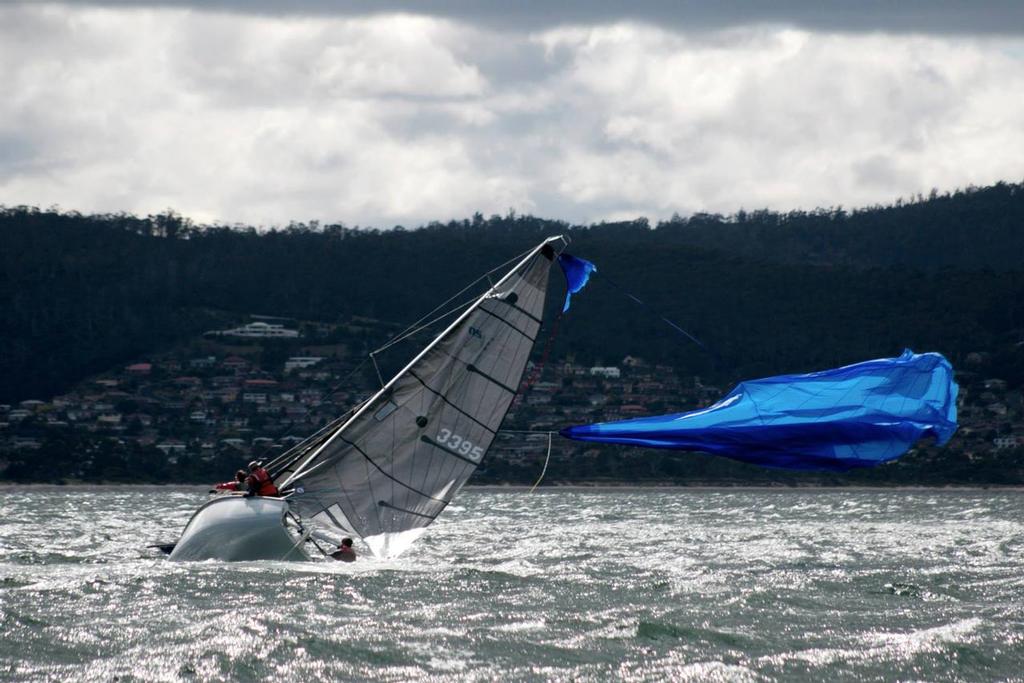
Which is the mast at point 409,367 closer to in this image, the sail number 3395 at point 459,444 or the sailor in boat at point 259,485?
the sailor in boat at point 259,485

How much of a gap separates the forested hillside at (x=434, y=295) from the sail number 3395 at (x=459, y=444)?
4005 inches

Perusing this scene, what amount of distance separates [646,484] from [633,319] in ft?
119

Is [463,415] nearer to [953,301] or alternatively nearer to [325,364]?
[325,364]

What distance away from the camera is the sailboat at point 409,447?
99.3ft

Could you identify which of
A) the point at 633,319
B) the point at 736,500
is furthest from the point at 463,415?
the point at 633,319

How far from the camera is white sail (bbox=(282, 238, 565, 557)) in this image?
99.3ft

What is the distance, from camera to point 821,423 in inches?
1120

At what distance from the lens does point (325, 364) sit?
133 metres

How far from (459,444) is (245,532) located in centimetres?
375

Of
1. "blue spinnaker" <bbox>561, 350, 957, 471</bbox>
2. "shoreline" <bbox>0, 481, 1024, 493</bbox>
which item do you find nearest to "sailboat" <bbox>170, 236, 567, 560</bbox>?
"blue spinnaker" <bbox>561, 350, 957, 471</bbox>

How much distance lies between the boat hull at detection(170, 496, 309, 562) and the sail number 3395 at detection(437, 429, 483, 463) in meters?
2.81

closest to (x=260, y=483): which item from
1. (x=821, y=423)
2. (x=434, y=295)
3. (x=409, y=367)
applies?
(x=409, y=367)

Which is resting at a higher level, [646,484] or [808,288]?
[808,288]

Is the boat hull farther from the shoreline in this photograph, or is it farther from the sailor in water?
the shoreline
